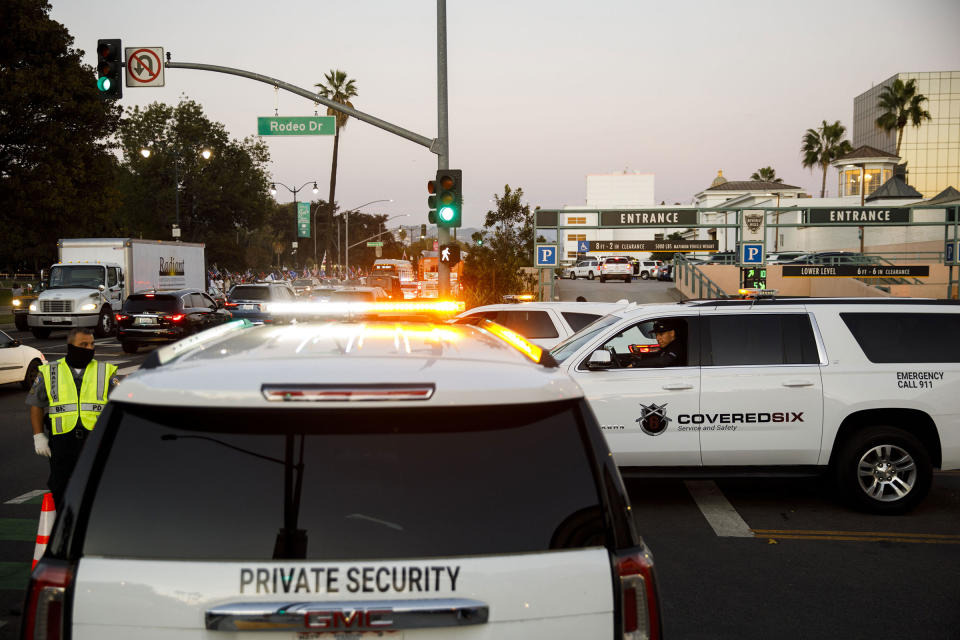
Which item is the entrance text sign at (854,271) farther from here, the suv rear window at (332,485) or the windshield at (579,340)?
the suv rear window at (332,485)

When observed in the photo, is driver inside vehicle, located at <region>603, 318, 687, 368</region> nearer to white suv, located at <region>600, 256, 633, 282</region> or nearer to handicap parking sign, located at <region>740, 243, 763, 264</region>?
handicap parking sign, located at <region>740, 243, 763, 264</region>

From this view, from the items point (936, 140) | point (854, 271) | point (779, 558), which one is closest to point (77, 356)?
point (779, 558)

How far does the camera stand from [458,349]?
2.81m

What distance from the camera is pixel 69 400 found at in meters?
6.57

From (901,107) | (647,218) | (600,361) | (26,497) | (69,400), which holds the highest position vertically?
(901,107)

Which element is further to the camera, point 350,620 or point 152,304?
point 152,304

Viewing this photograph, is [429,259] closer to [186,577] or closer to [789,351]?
[789,351]

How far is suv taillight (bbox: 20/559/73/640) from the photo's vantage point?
90.1 inches

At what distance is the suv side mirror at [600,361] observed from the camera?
819 centimetres

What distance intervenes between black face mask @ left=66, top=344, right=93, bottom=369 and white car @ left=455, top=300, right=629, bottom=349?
6.74 meters

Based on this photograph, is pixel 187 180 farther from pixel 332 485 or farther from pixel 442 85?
pixel 332 485

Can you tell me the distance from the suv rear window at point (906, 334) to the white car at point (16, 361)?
13622 mm

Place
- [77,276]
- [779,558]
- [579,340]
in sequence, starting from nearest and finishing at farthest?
[779,558] → [579,340] → [77,276]

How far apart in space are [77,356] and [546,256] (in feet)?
65.5
